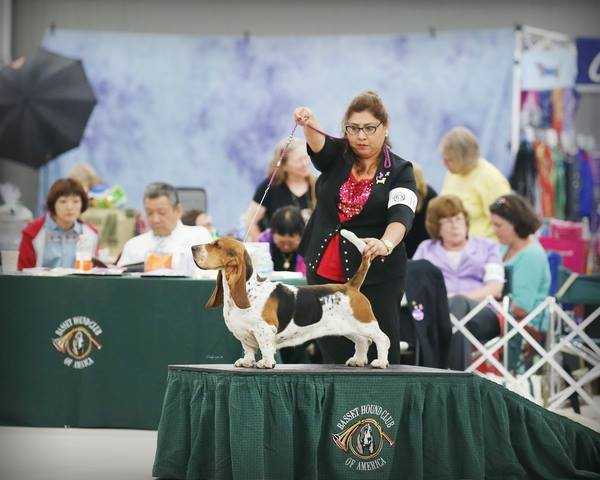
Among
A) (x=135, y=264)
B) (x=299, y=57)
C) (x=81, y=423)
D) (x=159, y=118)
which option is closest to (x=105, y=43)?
(x=159, y=118)

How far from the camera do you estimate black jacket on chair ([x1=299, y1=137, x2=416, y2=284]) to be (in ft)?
13.1

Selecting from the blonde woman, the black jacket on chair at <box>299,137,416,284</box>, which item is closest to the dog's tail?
the black jacket on chair at <box>299,137,416,284</box>

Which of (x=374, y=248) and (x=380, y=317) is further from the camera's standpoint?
(x=380, y=317)

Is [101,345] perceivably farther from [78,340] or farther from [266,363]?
[266,363]

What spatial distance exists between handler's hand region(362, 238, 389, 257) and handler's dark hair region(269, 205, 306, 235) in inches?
95.2

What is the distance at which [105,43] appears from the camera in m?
9.79

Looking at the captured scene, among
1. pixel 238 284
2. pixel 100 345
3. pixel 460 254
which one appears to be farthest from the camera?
pixel 460 254

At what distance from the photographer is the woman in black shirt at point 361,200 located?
3.97 metres

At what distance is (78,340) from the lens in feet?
18.1

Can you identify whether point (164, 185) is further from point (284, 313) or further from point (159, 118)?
point (159, 118)

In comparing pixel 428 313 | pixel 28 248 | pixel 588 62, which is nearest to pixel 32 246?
pixel 28 248

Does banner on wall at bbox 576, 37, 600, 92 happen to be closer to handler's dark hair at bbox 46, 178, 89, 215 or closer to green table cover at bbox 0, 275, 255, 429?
handler's dark hair at bbox 46, 178, 89, 215

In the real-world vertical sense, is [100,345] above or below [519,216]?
below

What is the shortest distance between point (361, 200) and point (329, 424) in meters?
0.78
